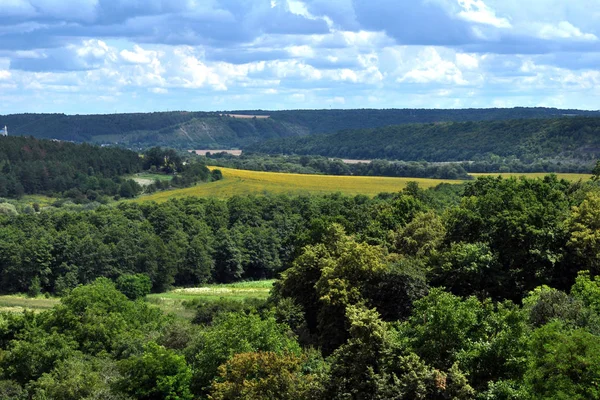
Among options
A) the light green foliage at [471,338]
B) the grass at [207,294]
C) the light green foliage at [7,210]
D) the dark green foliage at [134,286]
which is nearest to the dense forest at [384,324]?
the light green foliage at [471,338]

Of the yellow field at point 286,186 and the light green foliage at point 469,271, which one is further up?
the light green foliage at point 469,271

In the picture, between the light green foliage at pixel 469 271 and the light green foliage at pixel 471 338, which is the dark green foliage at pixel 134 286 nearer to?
the light green foliage at pixel 469 271

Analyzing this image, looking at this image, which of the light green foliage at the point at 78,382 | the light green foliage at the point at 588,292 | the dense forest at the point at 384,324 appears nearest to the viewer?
the dense forest at the point at 384,324

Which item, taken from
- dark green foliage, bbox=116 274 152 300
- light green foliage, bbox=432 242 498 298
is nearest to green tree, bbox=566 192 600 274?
light green foliage, bbox=432 242 498 298

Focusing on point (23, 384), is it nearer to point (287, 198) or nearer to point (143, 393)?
point (143, 393)

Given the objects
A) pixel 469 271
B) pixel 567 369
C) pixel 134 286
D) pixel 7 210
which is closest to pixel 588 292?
pixel 469 271

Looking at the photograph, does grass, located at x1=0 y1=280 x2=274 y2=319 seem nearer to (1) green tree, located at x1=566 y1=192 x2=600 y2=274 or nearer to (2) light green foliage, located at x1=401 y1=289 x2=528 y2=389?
(1) green tree, located at x1=566 y1=192 x2=600 y2=274

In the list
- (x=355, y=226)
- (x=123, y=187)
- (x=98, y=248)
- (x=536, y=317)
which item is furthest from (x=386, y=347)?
(x=123, y=187)
